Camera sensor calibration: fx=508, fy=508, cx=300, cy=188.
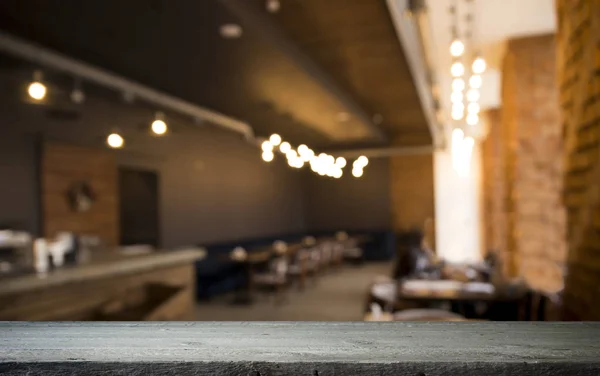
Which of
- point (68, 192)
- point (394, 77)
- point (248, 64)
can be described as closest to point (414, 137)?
point (394, 77)

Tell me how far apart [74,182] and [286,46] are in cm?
340

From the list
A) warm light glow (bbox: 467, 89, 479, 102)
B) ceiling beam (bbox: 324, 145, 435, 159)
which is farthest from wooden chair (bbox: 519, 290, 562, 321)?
ceiling beam (bbox: 324, 145, 435, 159)

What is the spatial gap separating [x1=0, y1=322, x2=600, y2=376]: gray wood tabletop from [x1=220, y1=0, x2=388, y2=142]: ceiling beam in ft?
10.9

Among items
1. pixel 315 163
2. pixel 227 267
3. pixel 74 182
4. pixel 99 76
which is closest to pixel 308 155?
pixel 315 163

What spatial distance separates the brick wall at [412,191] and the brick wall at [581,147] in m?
10.4

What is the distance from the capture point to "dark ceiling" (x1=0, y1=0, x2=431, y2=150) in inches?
162

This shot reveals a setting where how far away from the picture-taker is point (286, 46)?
204 inches

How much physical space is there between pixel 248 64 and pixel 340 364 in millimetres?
5109

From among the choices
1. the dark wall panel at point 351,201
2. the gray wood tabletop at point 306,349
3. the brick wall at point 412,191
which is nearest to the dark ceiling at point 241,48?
the gray wood tabletop at point 306,349

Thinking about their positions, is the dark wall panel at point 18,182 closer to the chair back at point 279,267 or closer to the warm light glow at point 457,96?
the chair back at point 279,267

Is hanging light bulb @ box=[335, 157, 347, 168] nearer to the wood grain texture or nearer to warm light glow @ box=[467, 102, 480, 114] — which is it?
the wood grain texture

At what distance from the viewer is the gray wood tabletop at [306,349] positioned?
86cm

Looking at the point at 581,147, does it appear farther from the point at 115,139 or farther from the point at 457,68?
the point at 457,68

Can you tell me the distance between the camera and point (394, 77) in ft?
20.8
